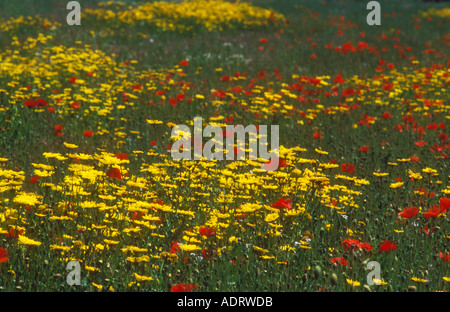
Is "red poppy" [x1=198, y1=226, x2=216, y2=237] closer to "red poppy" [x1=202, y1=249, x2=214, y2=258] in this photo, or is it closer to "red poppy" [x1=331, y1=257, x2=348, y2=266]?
"red poppy" [x1=202, y1=249, x2=214, y2=258]

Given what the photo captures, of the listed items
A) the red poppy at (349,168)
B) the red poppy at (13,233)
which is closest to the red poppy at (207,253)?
the red poppy at (13,233)

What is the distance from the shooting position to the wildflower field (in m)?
2.94

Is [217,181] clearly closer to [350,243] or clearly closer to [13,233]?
[350,243]

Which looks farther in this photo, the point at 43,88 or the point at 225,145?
the point at 43,88

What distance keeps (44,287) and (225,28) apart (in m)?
12.4

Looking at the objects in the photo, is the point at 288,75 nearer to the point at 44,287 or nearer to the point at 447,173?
the point at 447,173

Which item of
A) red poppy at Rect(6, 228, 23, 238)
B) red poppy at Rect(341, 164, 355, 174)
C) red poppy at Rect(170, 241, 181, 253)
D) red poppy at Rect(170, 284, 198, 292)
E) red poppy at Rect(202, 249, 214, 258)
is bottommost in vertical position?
red poppy at Rect(170, 284, 198, 292)

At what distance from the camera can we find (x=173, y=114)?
663 cm

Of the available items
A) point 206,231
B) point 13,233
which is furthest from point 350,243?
point 13,233

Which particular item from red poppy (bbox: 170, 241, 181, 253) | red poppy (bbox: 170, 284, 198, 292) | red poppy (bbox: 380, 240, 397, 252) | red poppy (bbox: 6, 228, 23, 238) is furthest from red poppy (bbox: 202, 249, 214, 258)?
red poppy (bbox: 6, 228, 23, 238)
